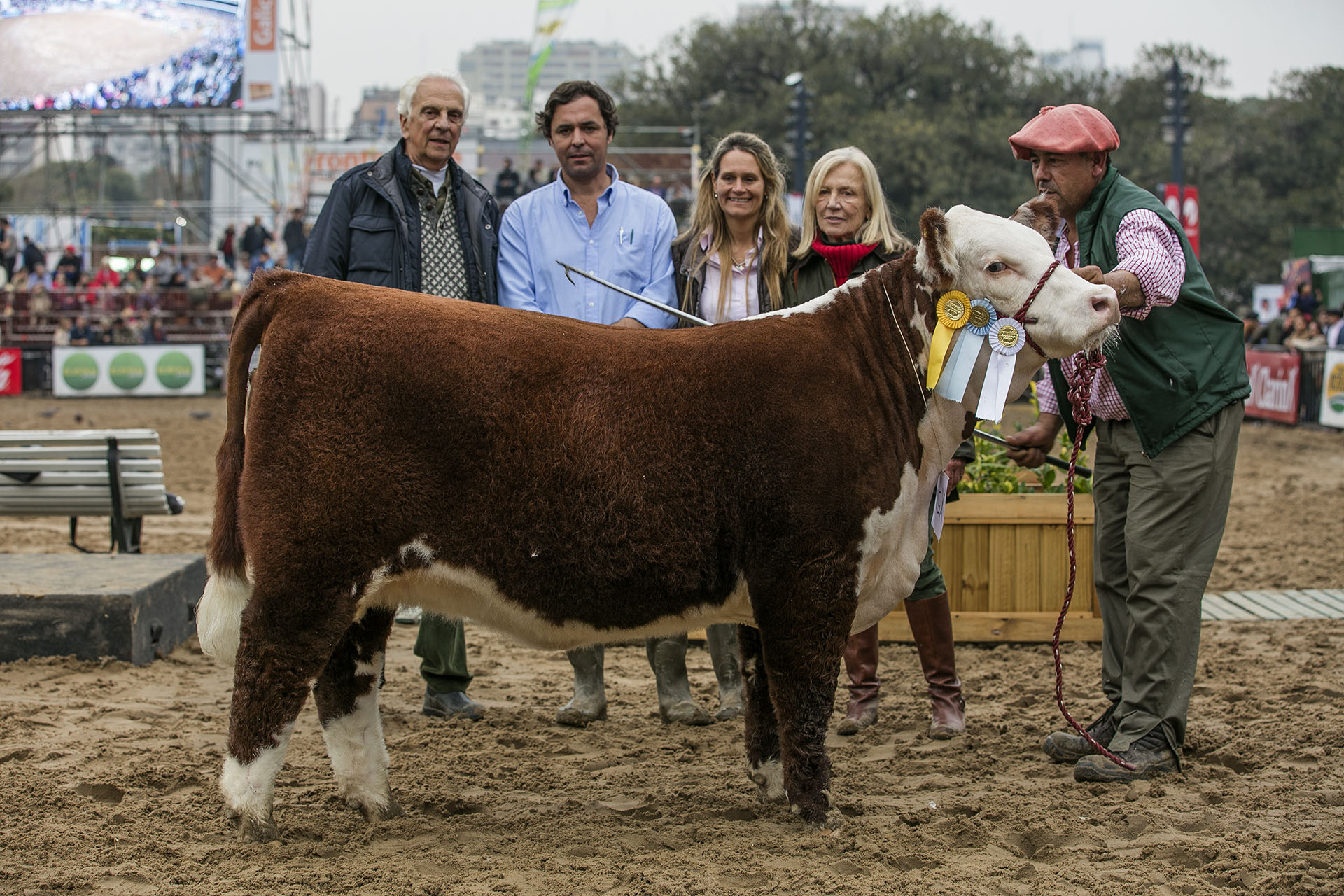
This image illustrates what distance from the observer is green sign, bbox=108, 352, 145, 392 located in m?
21.0

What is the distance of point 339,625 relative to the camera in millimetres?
3568

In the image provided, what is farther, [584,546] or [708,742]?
[708,742]

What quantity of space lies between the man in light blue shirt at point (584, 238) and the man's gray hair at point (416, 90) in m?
0.35

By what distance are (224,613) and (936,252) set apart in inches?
99.7

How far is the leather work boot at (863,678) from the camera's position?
5.28 meters

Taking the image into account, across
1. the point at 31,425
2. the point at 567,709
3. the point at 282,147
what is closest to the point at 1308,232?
the point at 282,147

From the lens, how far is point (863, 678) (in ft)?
17.4

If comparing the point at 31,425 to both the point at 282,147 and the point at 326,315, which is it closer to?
the point at 326,315

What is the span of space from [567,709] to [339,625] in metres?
1.91

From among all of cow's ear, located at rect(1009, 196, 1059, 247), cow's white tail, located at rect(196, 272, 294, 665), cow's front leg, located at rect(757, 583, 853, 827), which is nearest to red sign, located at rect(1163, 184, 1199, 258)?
cow's ear, located at rect(1009, 196, 1059, 247)

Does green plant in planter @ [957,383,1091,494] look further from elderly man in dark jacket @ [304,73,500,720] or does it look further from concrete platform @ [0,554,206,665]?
concrete platform @ [0,554,206,665]

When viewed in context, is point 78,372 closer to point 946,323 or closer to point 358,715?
point 358,715

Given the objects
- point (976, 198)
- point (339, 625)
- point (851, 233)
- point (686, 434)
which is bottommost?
point (339, 625)

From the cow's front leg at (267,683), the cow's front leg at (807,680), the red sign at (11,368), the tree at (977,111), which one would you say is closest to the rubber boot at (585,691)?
the cow's front leg at (807,680)
